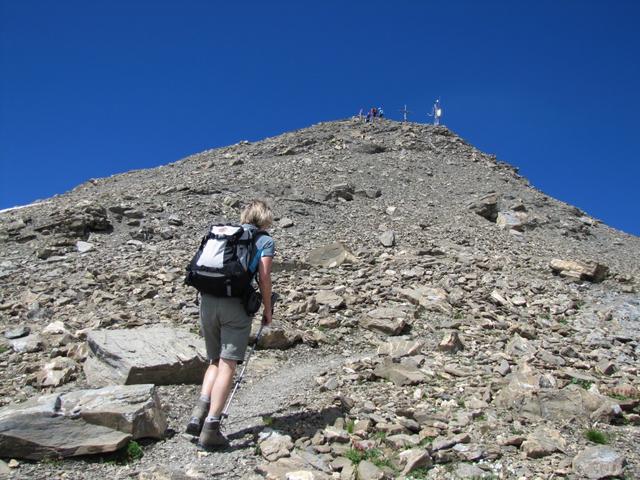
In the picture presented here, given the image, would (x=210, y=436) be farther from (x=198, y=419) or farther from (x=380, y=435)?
(x=380, y=435)

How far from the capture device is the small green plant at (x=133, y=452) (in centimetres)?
534

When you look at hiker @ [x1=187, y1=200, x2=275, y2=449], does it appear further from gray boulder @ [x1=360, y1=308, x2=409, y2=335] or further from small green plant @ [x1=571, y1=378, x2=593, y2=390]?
small green plant @ [x1=571, y1=378, x2=593, y2=390]

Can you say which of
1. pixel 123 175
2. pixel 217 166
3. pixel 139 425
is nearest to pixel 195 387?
pixel 139 425

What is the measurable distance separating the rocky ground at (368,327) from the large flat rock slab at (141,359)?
0.83 feet

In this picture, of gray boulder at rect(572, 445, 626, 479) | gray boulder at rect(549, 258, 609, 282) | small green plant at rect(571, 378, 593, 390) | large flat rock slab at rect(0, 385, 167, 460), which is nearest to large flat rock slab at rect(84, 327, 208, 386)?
large flat rock slab at rect(0, 385, 167, 460)

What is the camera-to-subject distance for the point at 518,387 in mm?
6641

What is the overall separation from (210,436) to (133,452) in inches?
32.9

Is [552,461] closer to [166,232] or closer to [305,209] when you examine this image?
[166,232]

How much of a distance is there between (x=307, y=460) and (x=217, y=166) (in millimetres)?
25822

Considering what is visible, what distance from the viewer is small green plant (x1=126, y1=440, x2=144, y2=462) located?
5.34m

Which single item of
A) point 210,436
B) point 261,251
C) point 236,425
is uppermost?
point 261,251

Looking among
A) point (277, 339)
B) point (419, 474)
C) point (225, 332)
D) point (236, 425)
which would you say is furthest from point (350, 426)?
point (277, 339)

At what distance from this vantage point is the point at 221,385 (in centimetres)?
554

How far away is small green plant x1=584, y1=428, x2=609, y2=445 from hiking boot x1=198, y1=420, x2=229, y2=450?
13.5ft
